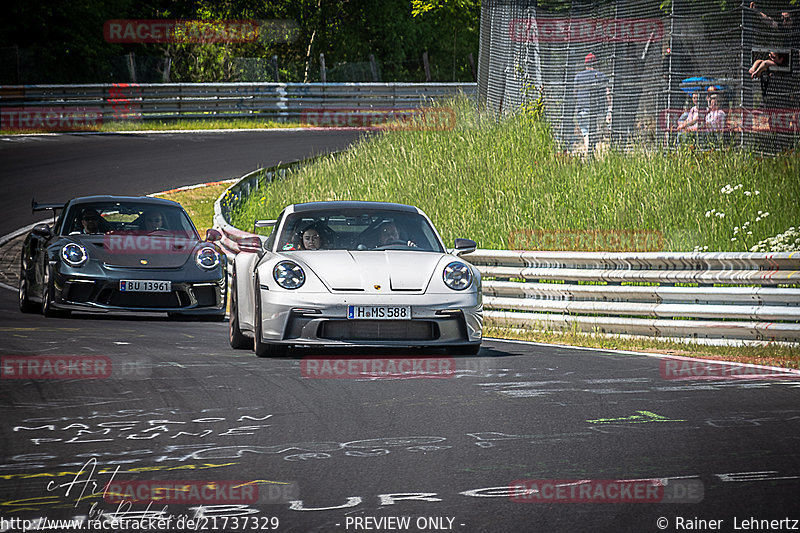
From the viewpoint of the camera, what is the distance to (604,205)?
17.9 metres

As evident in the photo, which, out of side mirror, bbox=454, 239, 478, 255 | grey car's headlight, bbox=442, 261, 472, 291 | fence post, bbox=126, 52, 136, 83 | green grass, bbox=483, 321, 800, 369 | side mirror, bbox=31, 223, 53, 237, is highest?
fence post, bbox=126, 52, 136, 83

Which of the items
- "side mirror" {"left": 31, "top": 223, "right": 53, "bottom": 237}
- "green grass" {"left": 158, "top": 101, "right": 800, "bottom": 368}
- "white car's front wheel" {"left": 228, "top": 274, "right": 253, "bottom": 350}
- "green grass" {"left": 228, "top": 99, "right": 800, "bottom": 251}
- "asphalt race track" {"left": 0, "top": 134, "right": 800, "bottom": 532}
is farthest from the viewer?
"green grass" {"left": 228, "top": 99, "right": 800, "bottom": 251}

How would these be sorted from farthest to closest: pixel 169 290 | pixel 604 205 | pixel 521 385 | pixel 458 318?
pixel 604 205 < pixel 169 290 < pixel 458 318 < pixel 521 385

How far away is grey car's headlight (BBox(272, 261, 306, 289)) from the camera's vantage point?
9.59m

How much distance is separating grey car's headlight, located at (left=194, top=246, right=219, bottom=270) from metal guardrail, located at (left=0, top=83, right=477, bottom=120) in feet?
69.6

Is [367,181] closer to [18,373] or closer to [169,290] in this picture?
[169,290]

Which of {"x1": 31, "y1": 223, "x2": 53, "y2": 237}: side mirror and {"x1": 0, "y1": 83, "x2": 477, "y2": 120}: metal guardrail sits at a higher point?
{"x1": 0, "y1": 83, "x2": 477, "y2": 120}: metal guardrail

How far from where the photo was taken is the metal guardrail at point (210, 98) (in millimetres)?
34625

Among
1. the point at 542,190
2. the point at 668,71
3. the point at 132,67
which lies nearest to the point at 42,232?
the point at 542,190

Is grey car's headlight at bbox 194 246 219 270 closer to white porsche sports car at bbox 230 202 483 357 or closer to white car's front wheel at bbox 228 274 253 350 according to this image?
white car's front wheel at bbox 228 274 253 350

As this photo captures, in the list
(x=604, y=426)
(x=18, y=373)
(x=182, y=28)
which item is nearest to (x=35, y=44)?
(x=182, y=28)

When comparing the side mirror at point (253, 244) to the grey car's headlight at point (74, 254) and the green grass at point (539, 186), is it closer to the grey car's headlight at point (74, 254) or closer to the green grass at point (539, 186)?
the grey car's headlight at point (74, 254)

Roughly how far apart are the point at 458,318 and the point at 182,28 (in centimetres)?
3905

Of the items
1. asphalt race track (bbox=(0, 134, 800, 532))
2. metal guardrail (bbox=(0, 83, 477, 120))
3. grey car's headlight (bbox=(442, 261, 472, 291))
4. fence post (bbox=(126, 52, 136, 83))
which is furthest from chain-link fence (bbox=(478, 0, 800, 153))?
fence post (bbox=(126, 52, 136, 83))
